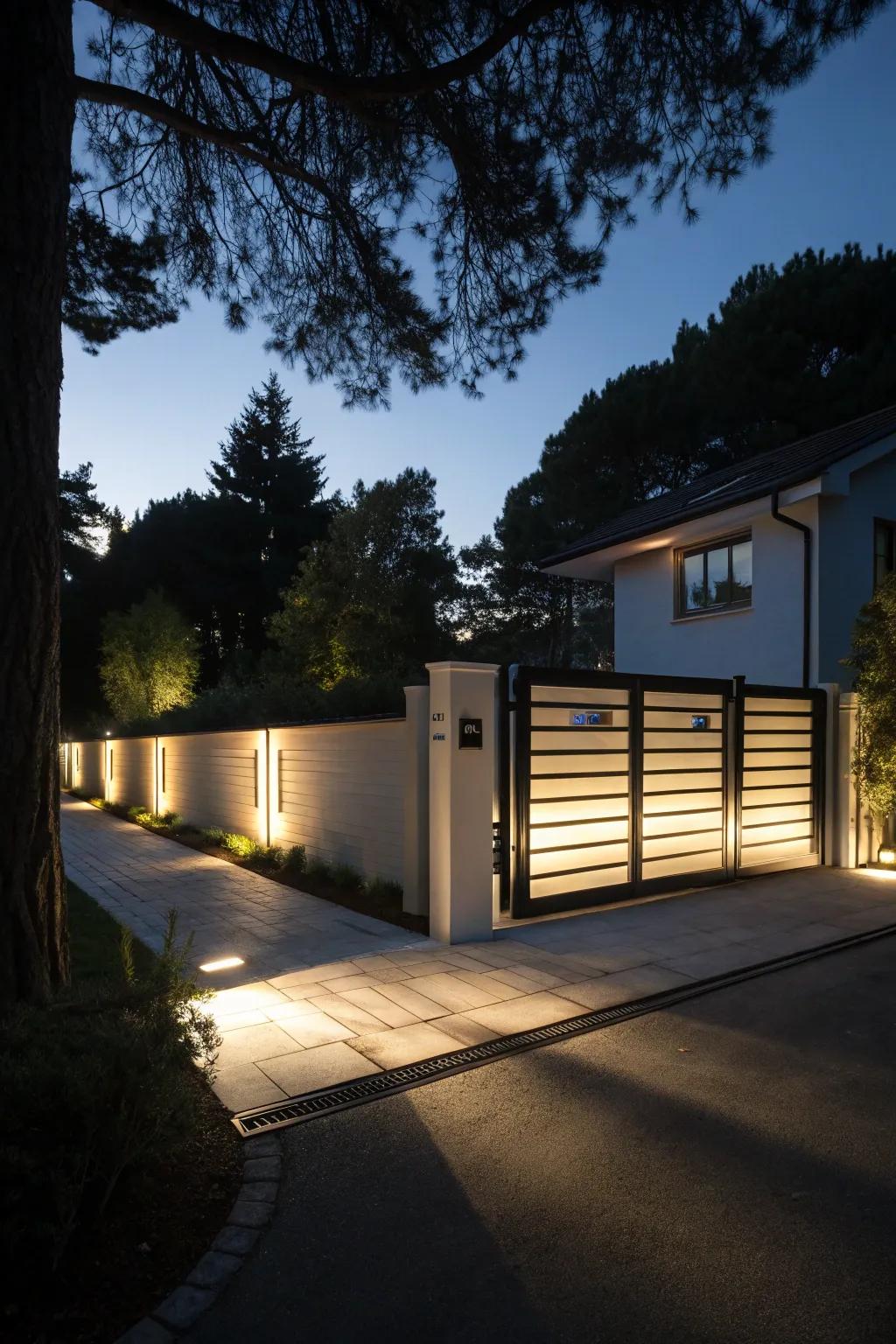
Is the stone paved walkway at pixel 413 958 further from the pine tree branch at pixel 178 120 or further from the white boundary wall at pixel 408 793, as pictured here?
the pine tree branch at pixel 178 120

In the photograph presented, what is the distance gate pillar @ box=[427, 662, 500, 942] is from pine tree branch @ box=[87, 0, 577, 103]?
3.79 metres

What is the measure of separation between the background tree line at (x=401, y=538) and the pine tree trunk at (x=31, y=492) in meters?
10.5

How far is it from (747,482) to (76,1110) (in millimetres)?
13629

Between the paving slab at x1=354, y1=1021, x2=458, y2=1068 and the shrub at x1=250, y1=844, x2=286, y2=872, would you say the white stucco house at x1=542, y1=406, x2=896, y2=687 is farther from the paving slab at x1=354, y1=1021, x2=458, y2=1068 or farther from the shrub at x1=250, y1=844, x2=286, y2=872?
the paving slab at x1=354, y1=1021, x2=458, y2=1068

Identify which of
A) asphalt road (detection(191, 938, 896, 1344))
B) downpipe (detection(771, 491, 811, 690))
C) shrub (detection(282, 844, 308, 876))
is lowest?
shrub (detection(282, 844, 308, 876))

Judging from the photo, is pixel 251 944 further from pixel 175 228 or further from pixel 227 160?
pixel 227 160

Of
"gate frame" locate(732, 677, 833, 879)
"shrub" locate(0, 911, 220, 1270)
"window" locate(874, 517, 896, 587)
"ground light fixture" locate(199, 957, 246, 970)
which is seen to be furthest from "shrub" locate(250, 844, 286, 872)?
"window" locate(874, 517, 896, 587)

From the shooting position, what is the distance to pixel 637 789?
7.66m

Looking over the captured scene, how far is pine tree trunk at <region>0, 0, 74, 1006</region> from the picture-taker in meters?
3.33

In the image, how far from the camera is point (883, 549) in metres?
12.8

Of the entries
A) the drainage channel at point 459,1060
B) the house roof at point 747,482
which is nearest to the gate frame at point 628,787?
the drainage channel at point 459,1060

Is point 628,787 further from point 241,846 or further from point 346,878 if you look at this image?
point 241,846

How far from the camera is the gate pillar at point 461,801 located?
20.1 feet

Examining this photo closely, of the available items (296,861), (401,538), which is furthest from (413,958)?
(401,538)
